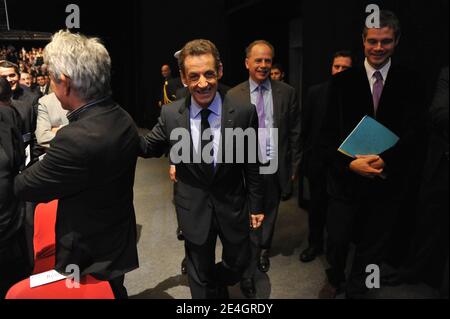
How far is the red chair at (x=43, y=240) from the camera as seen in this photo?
181cm

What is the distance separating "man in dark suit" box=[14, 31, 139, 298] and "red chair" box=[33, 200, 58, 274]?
36 centimetres

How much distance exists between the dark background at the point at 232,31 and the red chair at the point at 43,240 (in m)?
1.66

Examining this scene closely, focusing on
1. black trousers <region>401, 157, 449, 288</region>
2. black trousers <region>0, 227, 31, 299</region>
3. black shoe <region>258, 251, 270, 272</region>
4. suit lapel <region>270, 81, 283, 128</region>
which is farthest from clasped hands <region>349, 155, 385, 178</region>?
black trousers <region>0, 227, 31, 299</region>

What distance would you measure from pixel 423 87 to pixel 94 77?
42.2 inches

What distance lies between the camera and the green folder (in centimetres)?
142

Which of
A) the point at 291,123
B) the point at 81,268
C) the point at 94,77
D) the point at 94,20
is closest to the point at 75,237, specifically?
the point at 81,268

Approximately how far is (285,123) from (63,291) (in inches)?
71.0

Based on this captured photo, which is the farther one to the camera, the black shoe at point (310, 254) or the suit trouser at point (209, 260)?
the black shoe at point (310, 254)

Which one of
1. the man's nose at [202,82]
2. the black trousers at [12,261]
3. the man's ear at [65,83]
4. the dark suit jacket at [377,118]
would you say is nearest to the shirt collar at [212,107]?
the man's nose at [202,82]

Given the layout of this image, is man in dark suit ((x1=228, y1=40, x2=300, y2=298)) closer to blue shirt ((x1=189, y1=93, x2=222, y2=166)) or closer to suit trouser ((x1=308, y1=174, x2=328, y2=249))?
suit trouser ((x1=308, y1=174, x2=328, y2=249))

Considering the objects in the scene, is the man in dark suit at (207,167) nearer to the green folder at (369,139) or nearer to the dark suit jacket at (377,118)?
the dark suit jacket at (377,118)

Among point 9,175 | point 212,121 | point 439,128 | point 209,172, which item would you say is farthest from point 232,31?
point 439,128

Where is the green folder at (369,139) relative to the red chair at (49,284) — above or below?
above
